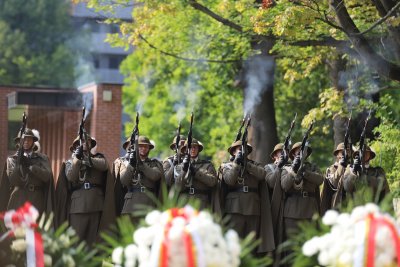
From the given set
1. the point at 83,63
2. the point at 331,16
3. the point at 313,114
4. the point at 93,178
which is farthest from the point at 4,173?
the point at 83,63

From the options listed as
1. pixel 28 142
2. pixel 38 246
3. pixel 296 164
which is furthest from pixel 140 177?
pixel 38 246

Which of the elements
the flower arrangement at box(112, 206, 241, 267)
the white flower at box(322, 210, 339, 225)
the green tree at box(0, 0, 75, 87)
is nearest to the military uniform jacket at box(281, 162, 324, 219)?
the white flower at box(322, 210, 339, 225)

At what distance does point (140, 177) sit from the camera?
14.0m

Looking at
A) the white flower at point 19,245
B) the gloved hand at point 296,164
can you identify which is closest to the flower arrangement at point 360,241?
the white flower at point 19,245

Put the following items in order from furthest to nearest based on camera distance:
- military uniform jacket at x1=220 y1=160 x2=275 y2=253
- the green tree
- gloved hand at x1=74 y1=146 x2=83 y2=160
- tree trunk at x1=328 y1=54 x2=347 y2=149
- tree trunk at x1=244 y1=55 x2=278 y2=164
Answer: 1. the green tree
2. tree trunk at x1=244 y1=55 x2=278 y2=164
3. tree trunk at x1=328 y1=54 x2=347 y2=149
4. military uniform jacket at x1=220 y1=160 x2=275 y2=253
5. gloved hand at x1=74 y1=146 x2=83 y2=160

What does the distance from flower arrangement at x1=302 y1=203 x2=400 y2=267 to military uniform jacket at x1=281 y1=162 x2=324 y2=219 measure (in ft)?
21.4

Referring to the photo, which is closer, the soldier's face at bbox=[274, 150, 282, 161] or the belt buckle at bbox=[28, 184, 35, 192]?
the belt buckle at bbox=[28, 184, 35, 192]

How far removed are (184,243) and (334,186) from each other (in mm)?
7801

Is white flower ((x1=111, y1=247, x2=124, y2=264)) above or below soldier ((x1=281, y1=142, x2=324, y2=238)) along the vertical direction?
below

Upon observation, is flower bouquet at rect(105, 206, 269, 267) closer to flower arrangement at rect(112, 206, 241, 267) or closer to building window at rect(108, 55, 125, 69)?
flower arrangement at rect(112, 206, 241, 267)

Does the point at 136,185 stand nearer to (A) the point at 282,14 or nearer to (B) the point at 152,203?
(B) the point at 152,203

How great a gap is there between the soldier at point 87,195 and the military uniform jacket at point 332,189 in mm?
2891

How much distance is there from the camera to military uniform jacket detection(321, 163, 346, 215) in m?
14.6

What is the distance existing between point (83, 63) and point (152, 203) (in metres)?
52.9
